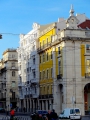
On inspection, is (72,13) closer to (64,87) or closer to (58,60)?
(58,60)

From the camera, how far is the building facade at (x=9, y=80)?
4444 inches

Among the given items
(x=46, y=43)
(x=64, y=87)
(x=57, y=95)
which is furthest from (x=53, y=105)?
(x=46, y=43)

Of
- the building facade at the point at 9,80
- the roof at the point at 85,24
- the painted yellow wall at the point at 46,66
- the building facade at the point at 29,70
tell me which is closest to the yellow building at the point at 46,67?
the painted yellow wall at the point at 46,66

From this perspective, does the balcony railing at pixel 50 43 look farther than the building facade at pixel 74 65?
Yes

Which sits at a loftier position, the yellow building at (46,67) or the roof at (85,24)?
the roof at (85,24)

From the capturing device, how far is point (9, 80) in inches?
4518

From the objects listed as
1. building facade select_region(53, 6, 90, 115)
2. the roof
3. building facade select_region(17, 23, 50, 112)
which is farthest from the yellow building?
the roof

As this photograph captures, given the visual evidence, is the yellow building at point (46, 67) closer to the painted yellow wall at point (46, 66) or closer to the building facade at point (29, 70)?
the painted yellow wall at point (46, 66)

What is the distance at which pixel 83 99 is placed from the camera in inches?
2594

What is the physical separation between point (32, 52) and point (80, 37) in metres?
21.4

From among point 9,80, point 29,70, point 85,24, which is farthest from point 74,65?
point 9,80

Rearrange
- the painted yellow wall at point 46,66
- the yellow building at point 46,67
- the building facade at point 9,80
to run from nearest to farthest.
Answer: the yellow building at point 46,67 → the painted yellow wall at point 46,66 → the building facade at point 9,80

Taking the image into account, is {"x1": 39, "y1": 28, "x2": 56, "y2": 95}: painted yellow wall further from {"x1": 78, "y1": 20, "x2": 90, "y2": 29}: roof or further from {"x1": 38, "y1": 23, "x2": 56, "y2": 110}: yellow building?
{"x1": 78, "y1": 20, "x2": 90, "y2": 29}: roof

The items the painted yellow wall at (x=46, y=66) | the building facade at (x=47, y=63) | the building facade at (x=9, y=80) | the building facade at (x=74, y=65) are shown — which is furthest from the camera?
the building facade at (x=9, y=80)
